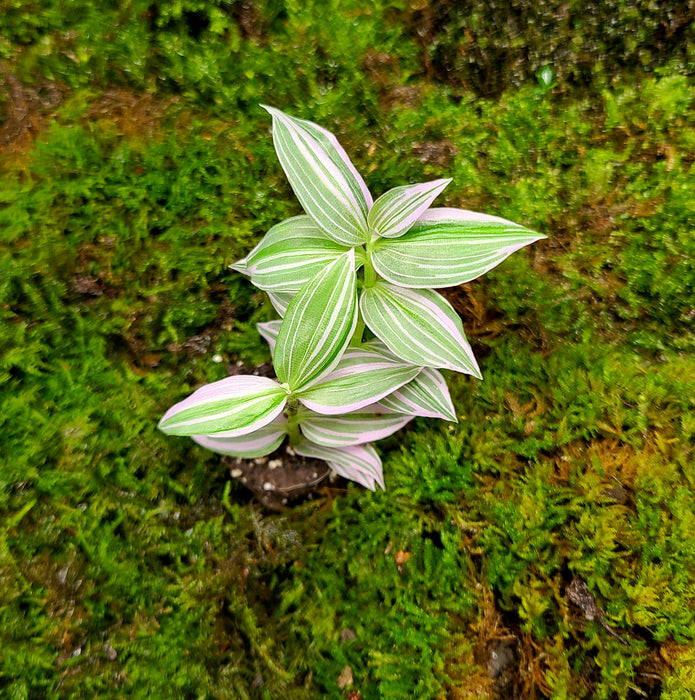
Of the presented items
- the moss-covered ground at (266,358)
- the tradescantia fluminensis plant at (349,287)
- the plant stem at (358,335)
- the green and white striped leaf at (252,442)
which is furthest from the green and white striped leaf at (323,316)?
the moss-covered ground at (266,358)

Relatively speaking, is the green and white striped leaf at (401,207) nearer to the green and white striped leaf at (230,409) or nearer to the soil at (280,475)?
the green and white striped leaf at (230,409)

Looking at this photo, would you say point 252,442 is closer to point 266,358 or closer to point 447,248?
point 266,358

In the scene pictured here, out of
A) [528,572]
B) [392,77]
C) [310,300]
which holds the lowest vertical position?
[528,572]

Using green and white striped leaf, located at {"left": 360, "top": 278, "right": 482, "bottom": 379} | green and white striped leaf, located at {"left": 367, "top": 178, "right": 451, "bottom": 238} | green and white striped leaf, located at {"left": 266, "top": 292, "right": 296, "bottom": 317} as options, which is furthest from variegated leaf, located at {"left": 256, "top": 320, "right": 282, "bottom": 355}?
green and white striped leaf, located at {"left": 367, "top": 178, "right": 451, "bottom": 238}

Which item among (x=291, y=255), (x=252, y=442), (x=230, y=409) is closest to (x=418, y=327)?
(x=291, y=255)

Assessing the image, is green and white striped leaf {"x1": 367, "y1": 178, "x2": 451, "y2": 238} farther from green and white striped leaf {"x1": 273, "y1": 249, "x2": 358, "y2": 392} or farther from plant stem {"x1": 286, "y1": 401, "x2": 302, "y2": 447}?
plant stem {"x1": 286, "y1": 401, "x2": 302, "y2": 447}

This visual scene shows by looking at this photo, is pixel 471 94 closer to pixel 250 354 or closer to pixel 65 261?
pixel 250 354

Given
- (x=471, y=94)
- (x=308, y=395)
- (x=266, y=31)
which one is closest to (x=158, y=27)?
(x=266, y=31)
